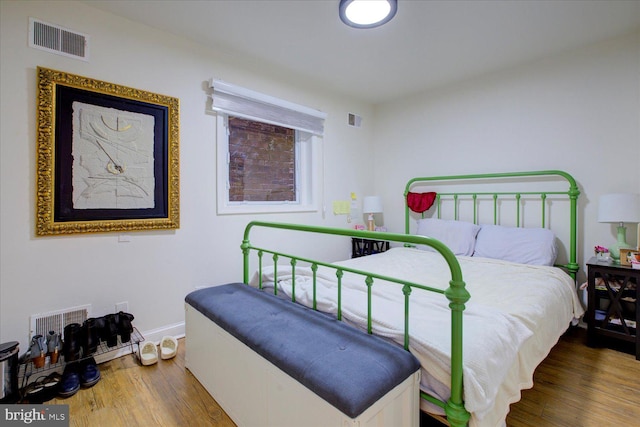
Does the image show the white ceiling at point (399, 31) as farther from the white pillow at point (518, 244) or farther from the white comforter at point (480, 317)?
the white comforter at point (480, 317)

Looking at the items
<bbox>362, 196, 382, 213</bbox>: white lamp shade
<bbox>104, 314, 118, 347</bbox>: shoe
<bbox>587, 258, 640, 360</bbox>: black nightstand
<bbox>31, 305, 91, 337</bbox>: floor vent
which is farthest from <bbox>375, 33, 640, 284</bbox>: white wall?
<bbox>31, 305, 91, 337</bbox>: floor vent

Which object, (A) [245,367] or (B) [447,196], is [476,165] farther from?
(A) [245,367]

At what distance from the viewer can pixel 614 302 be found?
210cm

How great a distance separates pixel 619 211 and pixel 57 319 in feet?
12.7

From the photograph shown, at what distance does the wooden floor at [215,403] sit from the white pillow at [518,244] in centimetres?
74

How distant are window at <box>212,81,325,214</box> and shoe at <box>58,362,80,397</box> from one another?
4.58 feet

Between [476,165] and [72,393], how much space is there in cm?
363

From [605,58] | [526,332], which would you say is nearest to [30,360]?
[526,332]

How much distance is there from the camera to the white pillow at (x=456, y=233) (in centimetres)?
283

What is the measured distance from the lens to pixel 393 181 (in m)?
3.79

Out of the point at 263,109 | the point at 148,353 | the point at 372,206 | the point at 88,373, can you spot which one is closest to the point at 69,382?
the point at 88,373

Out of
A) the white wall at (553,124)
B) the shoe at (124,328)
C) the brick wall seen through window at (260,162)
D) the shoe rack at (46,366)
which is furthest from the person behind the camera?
the brick wall seen through window at (260,162)

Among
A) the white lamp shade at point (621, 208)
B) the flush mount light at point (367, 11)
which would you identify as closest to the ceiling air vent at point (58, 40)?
the flush mount light at point (367, 11)

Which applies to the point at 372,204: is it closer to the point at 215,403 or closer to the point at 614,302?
the point at 614,302
